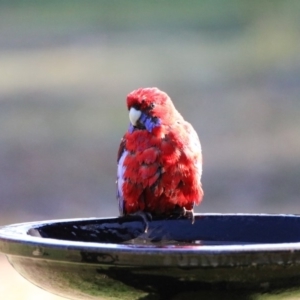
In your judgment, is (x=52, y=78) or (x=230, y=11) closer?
(x=52, y=78)

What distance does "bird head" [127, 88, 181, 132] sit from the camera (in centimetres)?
355

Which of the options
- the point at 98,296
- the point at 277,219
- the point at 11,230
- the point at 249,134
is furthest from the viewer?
the point at 249,134

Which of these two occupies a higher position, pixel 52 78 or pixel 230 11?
pixel 230 11

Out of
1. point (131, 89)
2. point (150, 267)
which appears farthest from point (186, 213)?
point (131, 89)

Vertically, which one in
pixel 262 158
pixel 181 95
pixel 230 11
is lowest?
pixel 262 158

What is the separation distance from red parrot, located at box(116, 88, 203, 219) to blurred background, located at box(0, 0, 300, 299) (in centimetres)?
508

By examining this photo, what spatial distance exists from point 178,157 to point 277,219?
70cm

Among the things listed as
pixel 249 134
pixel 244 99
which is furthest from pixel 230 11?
pixel 249 134

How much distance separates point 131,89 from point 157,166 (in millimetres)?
10360

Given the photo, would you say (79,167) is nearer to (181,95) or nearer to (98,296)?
(181,95)

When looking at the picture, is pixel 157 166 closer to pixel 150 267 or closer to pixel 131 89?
pixel 150 267

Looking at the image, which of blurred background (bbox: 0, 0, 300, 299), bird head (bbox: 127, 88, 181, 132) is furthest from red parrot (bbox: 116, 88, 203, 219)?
blurred background (bbox: 0, 0, 300, 299)

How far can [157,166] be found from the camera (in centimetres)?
335

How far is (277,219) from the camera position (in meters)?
2.79
